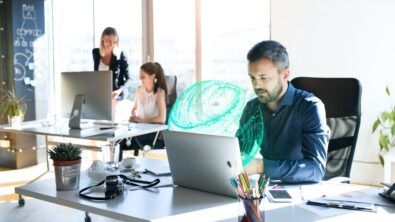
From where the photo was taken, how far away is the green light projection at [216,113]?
1.63 metres

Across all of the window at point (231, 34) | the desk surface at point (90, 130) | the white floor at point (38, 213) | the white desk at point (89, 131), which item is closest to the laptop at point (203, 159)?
the white desk at point (89, 131)

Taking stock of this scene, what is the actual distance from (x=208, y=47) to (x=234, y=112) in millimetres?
3561

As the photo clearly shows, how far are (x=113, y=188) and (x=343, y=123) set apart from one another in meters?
1.27

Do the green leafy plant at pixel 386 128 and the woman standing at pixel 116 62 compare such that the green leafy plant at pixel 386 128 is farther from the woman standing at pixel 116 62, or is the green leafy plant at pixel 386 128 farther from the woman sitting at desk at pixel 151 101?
the woman standing at pixel 116 62

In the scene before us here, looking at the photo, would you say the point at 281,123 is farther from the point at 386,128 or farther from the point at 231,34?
the point at 231,34

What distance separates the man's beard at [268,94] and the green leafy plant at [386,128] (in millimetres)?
2217

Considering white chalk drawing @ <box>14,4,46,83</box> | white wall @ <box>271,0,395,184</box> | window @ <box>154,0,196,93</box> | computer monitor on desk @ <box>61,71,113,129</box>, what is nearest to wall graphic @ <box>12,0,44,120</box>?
white chalk drawing @ <box>14,4,46,83</box>

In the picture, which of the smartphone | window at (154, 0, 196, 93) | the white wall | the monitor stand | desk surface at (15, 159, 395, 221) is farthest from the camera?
window at (154, 0, 196, 93)

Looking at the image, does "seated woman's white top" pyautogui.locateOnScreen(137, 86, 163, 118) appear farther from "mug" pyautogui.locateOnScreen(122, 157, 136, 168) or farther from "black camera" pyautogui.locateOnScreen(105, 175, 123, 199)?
"black camera" pyautogui.locateOnScreen(105, 175, 123, 199)

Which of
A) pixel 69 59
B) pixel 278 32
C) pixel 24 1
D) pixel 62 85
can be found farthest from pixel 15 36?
pixel 278 32

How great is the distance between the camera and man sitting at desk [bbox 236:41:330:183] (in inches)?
65.1

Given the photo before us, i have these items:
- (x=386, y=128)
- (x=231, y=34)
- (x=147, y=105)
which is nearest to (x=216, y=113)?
(x=147, y=105)

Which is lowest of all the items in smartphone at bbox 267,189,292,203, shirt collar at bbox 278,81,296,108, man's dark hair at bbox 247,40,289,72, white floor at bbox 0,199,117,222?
white floor at bbox 0,199,117,222

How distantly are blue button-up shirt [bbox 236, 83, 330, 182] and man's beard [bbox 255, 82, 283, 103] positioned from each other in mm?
36
